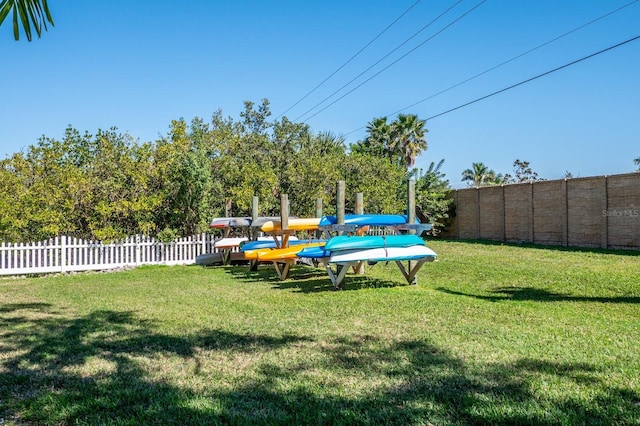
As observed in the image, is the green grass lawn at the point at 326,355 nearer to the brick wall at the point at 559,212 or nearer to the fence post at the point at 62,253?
the fence post at the point at 62,253

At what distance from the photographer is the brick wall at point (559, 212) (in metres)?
18.0

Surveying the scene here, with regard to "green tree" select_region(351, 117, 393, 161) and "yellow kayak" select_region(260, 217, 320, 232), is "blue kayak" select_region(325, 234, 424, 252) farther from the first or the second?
"green tree" select_region(351, 117, 393, 161)

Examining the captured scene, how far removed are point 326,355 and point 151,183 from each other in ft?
42.2

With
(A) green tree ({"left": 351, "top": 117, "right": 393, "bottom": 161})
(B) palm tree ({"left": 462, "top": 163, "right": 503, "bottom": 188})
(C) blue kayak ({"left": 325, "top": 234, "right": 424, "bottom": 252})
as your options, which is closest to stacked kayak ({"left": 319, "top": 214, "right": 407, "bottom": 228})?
(C) blue kayak ({"left": 325, "top": 234, "right": 424, "bottom": 252})

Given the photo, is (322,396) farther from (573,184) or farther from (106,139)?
(573,184)

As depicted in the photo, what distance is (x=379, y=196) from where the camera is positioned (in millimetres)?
21812

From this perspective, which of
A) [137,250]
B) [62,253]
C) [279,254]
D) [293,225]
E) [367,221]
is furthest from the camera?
[137,250]

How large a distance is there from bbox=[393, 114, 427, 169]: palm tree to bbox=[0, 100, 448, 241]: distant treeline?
645 inches

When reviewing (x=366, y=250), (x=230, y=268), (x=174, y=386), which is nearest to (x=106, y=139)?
(x=230, y=268)

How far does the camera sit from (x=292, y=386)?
13.0 ft

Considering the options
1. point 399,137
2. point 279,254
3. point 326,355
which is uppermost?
point 399,137

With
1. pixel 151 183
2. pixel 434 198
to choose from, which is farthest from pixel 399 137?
pixel 151 183

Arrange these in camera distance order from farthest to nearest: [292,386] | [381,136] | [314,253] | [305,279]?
1. [381,136]
2. [305,279]
3. [314,253]
4. [292,386]

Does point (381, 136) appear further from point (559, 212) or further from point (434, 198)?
point (559, 212)
